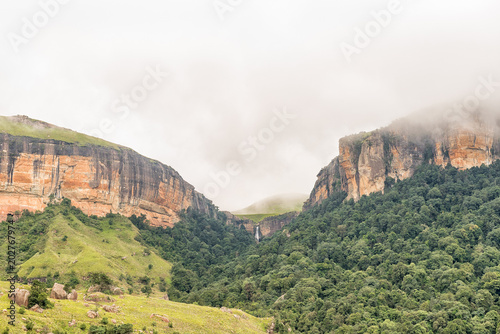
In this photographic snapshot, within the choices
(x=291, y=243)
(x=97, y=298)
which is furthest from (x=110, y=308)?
(x=291, y=243)

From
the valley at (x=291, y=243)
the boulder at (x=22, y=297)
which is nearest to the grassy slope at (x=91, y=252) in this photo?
the valley at (x=291, y=243)

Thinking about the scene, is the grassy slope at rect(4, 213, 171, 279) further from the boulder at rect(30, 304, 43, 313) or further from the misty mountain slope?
the boulder at rect(30, 304, 43, 313)

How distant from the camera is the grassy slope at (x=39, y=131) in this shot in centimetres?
15200

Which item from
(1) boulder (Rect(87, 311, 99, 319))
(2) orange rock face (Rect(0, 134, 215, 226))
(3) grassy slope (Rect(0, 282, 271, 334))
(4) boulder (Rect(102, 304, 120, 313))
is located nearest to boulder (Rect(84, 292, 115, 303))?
(3) grassy slope (Rect(0, 282, 271, 334))

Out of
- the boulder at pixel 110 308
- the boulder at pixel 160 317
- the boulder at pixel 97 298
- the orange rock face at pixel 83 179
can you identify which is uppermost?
the orange rock face at pixel 83 179

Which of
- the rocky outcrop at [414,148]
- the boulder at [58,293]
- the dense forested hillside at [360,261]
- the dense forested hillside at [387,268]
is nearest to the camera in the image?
the boulder at [58,293]

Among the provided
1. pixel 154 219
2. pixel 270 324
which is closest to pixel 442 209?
pixel 270 324

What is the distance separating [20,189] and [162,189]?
57.1 metres

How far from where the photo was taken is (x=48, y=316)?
55.3m

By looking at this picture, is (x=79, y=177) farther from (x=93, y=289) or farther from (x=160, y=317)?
(x=160, y=317)

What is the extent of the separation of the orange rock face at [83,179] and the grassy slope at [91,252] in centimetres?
1013

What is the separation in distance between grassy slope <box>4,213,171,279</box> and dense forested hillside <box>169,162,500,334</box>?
12281 mm

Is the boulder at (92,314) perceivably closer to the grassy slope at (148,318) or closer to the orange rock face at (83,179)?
the grassy slope at (148,318)

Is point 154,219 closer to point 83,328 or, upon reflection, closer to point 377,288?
point 377,288
